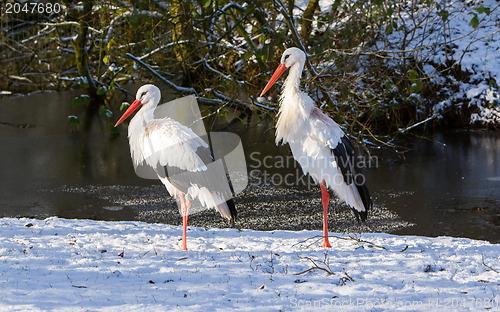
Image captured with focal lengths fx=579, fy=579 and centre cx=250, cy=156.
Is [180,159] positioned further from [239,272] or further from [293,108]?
[239,272]

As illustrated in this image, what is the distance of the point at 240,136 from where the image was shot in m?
14.1

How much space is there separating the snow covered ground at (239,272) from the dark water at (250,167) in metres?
2.38

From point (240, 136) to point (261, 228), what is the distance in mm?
6731

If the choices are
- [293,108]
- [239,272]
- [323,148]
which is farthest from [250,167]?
[239,272]

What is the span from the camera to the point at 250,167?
11.1 m

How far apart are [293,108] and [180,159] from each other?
49.5 inches

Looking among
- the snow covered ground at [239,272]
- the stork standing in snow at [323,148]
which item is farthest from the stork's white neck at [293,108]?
the snow covered ground at [239,272]

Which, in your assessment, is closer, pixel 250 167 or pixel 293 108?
pixel 293 108

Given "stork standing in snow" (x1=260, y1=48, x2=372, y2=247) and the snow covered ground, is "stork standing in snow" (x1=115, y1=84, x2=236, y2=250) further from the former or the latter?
"stork standing in snow" (x1=260, y1=48, x2=372, y2=247)

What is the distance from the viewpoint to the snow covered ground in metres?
3.63

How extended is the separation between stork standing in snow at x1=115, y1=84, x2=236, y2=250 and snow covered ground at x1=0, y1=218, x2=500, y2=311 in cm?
41

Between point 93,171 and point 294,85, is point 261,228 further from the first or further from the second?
point 93,171

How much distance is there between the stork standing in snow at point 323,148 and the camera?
547 centimetres

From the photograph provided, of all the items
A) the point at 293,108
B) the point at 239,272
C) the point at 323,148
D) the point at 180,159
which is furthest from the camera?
the point at 293,108
